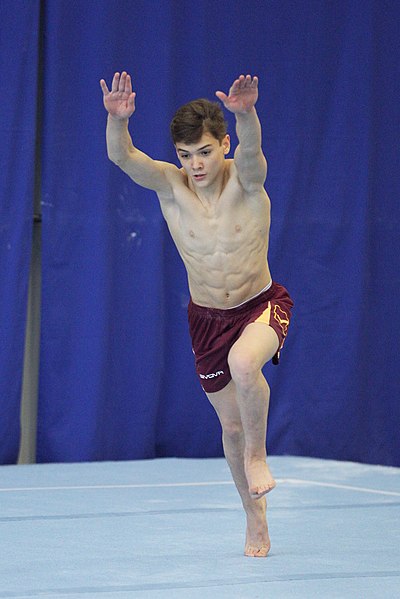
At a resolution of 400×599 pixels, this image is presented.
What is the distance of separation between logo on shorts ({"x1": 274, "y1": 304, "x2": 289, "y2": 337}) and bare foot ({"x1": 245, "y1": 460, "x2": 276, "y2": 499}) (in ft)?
1.48

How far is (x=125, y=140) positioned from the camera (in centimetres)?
358

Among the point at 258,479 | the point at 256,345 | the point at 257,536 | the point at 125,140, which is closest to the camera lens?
the point at 258,479

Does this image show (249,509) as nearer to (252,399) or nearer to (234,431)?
(234,431)

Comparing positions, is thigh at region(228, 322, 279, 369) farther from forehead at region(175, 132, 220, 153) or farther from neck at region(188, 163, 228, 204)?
forehead at region(175, 132, 220, 153)

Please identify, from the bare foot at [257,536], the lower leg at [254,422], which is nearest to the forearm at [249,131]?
the lower leg at [254,422]

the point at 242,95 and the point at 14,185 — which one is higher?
the point at 242,95

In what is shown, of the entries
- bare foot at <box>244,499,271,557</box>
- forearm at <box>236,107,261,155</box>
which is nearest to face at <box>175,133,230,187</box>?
forearm at <box>236,107,261,155</box>

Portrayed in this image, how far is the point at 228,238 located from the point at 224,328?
29 centimetres

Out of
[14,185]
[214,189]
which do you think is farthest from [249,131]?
[14,185]

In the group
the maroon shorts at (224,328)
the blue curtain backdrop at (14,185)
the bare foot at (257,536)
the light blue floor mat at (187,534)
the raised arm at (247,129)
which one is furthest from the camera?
the blue curtain backdrop at (14,185)

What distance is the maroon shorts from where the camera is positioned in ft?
11.7

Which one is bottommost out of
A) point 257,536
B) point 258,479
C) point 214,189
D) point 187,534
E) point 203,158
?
point 187,534

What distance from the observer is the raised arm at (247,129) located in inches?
130

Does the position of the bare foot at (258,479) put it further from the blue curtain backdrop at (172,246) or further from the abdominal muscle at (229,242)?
the blue curtain backdrop at (172,246)
